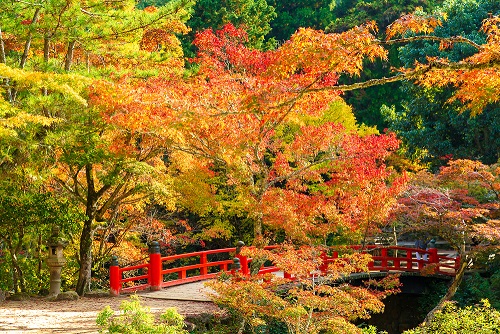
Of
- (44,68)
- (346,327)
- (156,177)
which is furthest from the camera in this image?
(156,177)

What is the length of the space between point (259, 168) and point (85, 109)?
402 centimetres

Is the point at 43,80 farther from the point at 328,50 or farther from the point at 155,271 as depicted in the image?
the point at 155,271

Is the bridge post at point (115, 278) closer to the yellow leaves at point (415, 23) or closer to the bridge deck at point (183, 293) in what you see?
the bridge deck at point (183, 293)

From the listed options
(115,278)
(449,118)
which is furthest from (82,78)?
(449,118)

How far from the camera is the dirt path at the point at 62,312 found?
1036 cm

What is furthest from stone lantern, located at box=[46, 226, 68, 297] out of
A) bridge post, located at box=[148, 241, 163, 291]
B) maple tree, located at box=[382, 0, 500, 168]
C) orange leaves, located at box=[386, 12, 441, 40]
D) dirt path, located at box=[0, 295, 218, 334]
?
maple tree, located at box=[382, 0, 500, 168]

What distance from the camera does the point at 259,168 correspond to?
1423 cm

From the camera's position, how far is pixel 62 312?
12102 millimetres

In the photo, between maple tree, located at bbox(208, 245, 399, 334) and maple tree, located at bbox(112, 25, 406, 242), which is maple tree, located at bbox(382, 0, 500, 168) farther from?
maple tree, located at bbox(208, 245, 399, 334)

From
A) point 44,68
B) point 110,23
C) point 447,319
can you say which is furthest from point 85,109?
point 447,319

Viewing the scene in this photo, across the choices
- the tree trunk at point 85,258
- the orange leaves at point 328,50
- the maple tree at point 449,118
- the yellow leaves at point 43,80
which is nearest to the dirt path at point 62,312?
the tree trunk at point 85,258

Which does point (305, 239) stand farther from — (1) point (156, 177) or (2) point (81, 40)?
(2) point (81, 40)

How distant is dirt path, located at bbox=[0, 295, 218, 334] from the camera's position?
10359 mm

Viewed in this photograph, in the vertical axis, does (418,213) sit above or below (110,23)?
below
